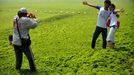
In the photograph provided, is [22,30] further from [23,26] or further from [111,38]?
[111,38]

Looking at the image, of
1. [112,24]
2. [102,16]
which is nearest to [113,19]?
[112,24]

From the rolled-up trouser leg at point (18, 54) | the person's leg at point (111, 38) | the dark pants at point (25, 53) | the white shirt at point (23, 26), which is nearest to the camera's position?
the white shirt at point (23, 26)

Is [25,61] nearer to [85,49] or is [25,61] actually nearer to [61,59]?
[61,59]

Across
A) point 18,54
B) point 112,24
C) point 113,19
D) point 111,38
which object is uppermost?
point 113,19

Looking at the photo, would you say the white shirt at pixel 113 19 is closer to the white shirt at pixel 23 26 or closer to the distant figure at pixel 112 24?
the distant figure at pixel 112 24

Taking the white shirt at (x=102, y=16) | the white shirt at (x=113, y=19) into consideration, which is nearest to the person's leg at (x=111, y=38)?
the white shirt at (x=113, y=19)

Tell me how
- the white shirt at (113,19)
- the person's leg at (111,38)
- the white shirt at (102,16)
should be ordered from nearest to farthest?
the white shirt at (102,16)
the person's leg at (111,38)
the white shirt at (113,19)

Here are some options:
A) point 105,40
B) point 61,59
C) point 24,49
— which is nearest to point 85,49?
point 105,40

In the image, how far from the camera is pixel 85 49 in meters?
14.5

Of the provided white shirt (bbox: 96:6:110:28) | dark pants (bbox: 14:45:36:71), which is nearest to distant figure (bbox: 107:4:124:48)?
white shirt (bbox: 96:6:110:28)

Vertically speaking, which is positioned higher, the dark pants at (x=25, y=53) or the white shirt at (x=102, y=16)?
the white shirt at (x=102, y=16)

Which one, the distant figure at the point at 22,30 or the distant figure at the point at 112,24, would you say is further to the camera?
the distant figure at the point at 112,24

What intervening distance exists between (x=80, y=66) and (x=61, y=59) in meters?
1.26

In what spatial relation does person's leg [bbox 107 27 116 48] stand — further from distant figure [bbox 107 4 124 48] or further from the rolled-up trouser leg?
the rolled-up trouser leg
